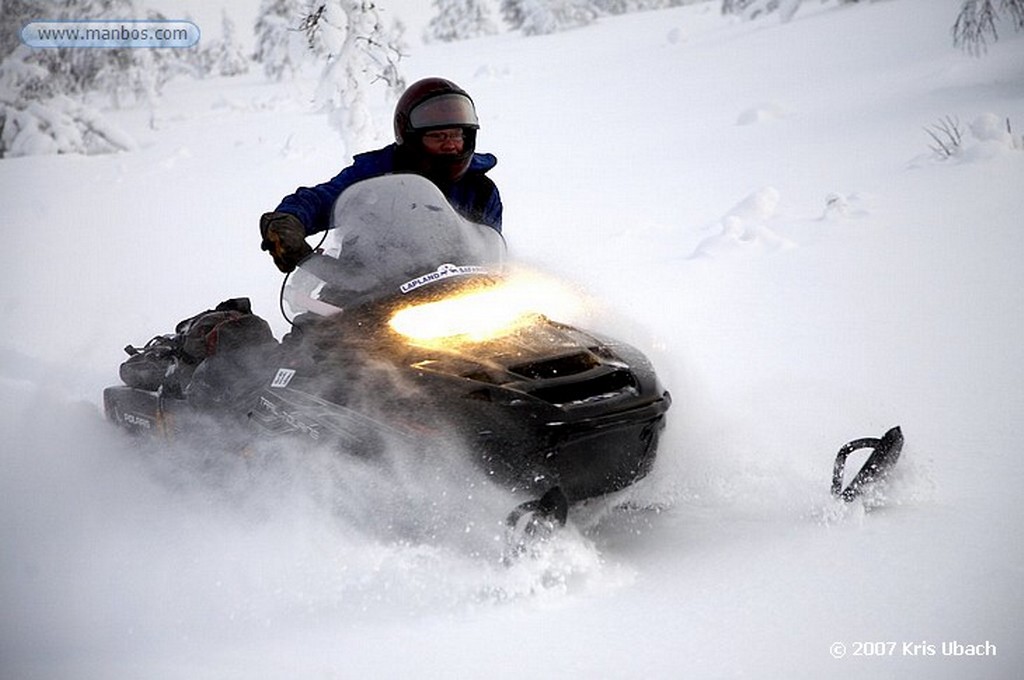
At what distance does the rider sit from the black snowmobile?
0.43 metres

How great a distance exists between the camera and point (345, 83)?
12.9m

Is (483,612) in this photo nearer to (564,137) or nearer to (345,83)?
(345,83)

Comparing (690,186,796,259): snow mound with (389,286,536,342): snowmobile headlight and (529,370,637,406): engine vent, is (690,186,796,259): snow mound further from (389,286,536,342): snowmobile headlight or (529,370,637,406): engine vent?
(529,370,637,406): engine vent

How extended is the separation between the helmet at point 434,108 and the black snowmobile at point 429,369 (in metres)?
0.48

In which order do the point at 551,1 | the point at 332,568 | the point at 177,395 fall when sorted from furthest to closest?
the point at 551,1, the point at 177,395, the point at 332,568

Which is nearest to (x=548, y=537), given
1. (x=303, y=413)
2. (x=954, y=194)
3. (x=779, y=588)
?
(x=779, y=588)

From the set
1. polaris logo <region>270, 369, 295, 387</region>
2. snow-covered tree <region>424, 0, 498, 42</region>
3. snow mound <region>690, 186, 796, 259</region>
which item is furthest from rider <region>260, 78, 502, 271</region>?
snow-covered tree <region>424, 0, 498, 42</region>

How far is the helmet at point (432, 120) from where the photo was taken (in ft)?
13.8

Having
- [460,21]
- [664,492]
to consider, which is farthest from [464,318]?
[460,21]

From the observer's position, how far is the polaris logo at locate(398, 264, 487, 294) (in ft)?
11.6

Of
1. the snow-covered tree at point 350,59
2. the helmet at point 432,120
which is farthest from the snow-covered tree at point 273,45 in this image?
the helmet at point 432,120

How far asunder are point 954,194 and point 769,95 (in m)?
9.76

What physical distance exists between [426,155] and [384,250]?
0.90 m

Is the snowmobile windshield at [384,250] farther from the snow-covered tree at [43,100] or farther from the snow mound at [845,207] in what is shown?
the snow-covered tree at [43,100]
